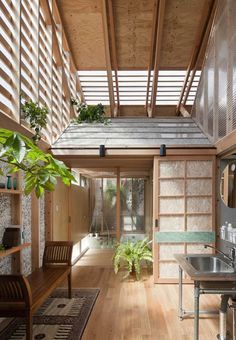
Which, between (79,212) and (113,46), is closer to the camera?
(113,46)

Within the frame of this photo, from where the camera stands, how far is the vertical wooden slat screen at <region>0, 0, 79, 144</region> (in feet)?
11.5

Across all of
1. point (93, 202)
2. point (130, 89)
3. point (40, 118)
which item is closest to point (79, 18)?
point (130, 89)

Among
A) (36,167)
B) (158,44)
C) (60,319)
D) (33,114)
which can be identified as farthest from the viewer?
(158,44)

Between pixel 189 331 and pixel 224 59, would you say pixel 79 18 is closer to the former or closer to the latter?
pixel 224 59

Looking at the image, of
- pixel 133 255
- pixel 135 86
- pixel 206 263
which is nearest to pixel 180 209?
pixel 133 255

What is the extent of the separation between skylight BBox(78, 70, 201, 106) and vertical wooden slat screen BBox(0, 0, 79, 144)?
2.12 feet

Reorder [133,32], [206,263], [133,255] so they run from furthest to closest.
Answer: [133,32]
[133,255]
[206,263]

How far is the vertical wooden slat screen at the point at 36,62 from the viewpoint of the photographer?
3510 millimetres

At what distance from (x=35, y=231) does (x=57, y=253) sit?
482 millimetres

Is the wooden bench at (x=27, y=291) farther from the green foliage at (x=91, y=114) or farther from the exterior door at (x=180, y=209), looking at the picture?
the green foliage at (x=91, y=114)

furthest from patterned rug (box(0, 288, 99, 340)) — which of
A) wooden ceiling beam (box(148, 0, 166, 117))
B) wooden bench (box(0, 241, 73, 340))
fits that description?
wooden ceiling beam (box(148, 0, 166, 117))

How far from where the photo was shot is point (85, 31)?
5996 millimetres

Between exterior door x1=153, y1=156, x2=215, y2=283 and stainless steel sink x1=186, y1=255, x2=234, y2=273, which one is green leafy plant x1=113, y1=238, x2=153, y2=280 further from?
stainless steel sink x1=186, y1=255, x2=234, y2=273

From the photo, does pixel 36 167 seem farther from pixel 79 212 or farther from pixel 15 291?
pixel 79 212
